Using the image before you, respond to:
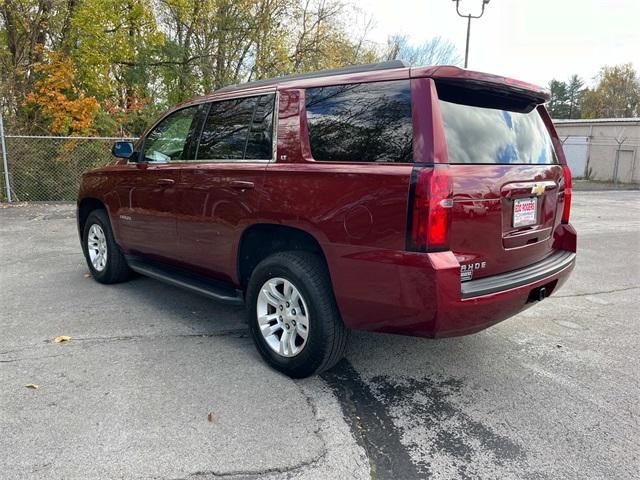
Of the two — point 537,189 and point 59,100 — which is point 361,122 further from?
point 59,100

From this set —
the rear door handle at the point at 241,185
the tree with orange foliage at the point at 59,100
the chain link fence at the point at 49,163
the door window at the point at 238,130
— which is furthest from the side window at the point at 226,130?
the tree with orange foliage at the point at 59,100

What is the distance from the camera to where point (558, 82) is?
7750cm

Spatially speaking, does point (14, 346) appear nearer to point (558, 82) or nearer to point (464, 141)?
point (464, 141)

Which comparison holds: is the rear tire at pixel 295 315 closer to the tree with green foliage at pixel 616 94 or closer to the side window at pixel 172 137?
the side window at pixel 172 137

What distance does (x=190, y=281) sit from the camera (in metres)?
4.21

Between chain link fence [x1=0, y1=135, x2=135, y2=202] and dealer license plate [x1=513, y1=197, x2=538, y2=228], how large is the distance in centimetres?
1124

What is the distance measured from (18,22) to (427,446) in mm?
14991

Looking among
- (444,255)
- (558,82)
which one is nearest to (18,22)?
(444,255)

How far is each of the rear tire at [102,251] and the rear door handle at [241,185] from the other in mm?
2287

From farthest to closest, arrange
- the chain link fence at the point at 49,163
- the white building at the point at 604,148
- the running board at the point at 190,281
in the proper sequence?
the white building at the point at 604,148 < the chain link fence at the point at 49,163 < the running board at the point at 190,281

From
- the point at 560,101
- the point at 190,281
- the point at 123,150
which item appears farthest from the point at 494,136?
the point at 560,101

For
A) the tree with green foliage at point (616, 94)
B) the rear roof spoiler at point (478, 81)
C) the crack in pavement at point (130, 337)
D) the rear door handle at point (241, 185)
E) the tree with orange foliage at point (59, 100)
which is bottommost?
the crack in pavement at point (130, 337)

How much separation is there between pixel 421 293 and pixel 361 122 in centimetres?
110

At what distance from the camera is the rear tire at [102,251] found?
17.4ft
